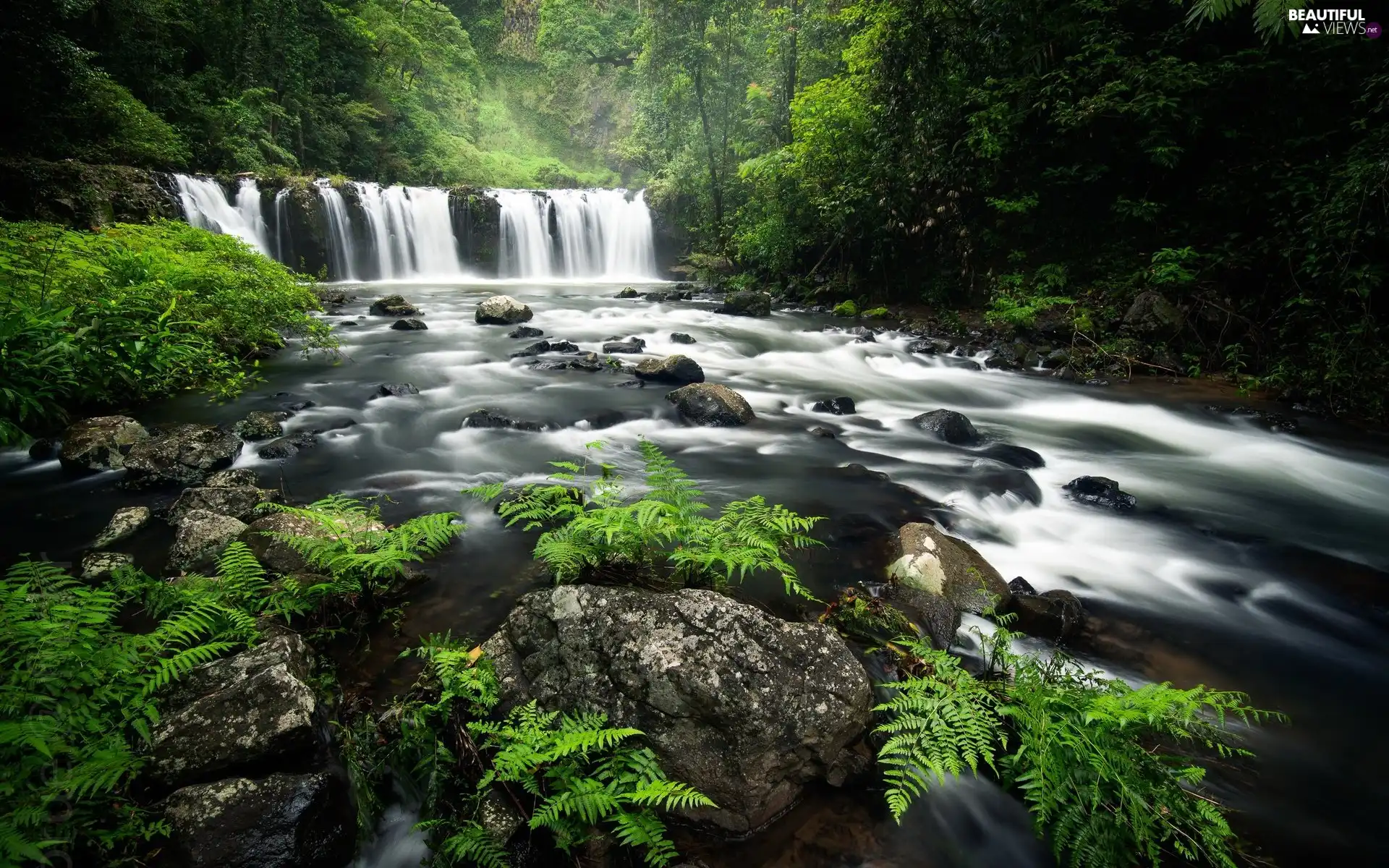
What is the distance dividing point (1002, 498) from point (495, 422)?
612 cm

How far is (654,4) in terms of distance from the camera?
21203mm

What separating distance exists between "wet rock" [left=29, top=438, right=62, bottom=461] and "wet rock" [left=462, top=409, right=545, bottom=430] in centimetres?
389

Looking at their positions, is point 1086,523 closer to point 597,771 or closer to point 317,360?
point 597,771

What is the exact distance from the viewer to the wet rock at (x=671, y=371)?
383 inches

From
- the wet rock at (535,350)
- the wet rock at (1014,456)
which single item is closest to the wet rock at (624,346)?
the wet rock at (535,350)

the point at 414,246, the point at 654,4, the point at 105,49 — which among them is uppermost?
the point at 654,4

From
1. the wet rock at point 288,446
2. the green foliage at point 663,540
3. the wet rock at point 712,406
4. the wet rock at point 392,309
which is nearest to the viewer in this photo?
the green foliage at point 663,540

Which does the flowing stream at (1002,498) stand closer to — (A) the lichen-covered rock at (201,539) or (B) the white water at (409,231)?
(A) the lichen-covered rock at (201,539)

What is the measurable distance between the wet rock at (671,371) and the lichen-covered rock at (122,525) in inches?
254

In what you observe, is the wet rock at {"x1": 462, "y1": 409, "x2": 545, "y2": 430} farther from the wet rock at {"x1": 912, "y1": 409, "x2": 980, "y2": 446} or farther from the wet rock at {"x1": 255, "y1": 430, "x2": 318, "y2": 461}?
the wet rock at {"x1": 912, "y1": 409, "x2": 980, "y2": 446}

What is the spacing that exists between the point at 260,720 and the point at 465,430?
5444 millimetres

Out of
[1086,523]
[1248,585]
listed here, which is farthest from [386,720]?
[1248,585]

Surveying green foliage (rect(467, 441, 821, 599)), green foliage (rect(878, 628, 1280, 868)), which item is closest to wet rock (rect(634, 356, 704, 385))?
green foliage (rect(467, 441, 821, 599))

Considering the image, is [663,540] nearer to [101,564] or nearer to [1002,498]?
[101,564]
